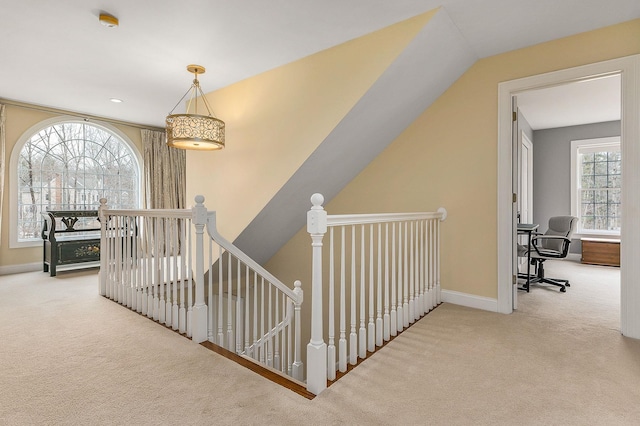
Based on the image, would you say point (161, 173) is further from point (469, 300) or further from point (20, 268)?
point (469, 300)

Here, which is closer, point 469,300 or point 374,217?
point 374,217

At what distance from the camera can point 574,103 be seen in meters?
4.70

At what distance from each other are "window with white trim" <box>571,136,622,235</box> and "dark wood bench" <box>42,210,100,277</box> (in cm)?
814

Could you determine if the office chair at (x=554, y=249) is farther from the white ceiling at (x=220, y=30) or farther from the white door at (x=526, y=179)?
the white ceiling at (x=220, y=30)

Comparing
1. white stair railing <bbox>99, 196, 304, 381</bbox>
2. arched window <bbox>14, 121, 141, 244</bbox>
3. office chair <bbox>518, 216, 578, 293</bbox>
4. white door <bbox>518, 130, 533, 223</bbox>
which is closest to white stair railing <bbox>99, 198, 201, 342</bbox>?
white stair railing <bbox>99, 196, 304, 381</bbox>

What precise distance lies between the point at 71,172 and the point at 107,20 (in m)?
3.73

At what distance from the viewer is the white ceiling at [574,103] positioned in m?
4.04

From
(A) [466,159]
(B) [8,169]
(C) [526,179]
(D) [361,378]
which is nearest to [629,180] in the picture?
(A) [466,159]

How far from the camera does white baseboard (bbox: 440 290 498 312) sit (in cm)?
303

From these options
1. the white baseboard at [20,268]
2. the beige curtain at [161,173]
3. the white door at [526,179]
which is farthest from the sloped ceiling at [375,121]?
the white baseboard at [20,268]

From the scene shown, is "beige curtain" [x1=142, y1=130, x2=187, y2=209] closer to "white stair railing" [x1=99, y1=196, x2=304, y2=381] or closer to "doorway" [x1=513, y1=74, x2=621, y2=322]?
"white stair railing" [x1=99, y1=196, x2=304, y2=381]

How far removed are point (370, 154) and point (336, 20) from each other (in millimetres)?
1496

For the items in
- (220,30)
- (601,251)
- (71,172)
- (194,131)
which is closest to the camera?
(220,30)

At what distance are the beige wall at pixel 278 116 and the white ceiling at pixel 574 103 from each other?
6.87ft
